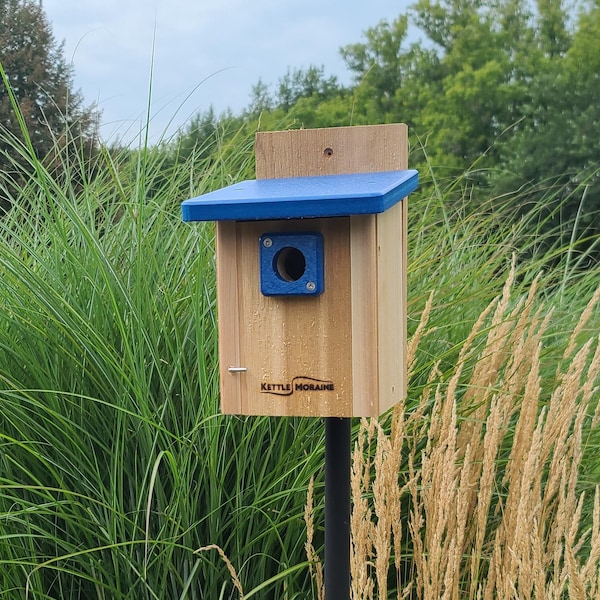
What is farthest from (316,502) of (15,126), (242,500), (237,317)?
(15,126)

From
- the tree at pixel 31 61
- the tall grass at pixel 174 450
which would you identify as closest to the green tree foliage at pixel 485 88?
the tree at pixel 31 61

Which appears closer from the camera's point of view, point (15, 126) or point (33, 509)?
point (33, 509)

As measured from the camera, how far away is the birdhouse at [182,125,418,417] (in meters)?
1.66

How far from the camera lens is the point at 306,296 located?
1.70 m

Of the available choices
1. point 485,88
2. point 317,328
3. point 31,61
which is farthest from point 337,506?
point 485,88

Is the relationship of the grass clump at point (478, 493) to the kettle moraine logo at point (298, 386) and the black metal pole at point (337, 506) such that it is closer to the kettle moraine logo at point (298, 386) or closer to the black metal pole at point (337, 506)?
the black metal pole at point (337, 506)

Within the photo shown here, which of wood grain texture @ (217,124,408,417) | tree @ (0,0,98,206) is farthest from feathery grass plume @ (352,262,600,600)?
tree @ (0,0,98,206)

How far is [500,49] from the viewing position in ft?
91.8

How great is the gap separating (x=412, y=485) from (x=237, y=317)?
603 mm

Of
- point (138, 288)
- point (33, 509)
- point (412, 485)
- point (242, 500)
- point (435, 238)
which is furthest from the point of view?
point (435, 238)

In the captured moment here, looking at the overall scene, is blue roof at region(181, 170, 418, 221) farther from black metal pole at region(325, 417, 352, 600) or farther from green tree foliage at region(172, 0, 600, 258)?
green tree foliage at region(172, 0, 600, 258)

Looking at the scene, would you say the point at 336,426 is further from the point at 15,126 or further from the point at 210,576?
the point at 15,126

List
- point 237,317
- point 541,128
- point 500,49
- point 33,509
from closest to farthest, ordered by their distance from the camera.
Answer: point 237,317, point 33,509, point 541,128, point 500,49

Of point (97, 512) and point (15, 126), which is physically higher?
point (15, 126)
